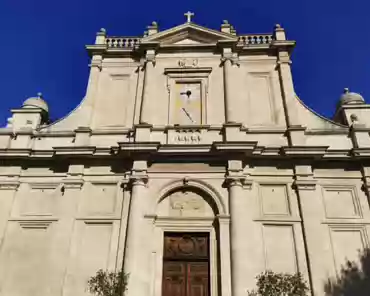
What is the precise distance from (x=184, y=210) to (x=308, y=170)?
14.0 feet

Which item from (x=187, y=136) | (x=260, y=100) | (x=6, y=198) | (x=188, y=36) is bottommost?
(x=6, y=198)

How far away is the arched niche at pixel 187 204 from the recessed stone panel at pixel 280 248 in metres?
1.78

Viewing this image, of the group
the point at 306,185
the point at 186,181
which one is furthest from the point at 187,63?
the point at 306,185

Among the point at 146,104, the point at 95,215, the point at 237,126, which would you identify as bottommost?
the point at 95,215

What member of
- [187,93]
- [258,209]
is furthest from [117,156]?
[258,209]

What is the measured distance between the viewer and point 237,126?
48.5 ft

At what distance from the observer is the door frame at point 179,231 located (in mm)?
12438

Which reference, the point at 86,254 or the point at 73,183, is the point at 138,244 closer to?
the point at 86,254

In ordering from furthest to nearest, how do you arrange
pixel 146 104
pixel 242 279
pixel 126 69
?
pixel 126 69, pixel 146 104, pixel 242 279

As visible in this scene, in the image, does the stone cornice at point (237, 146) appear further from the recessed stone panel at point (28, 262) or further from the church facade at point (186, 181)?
→ the recessed stone panel at point (28, 262)

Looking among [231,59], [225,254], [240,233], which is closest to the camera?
[225,254]

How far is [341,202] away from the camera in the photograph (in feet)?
44.7

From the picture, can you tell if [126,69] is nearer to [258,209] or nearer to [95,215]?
[95,215]

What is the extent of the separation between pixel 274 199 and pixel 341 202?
2122 mm
